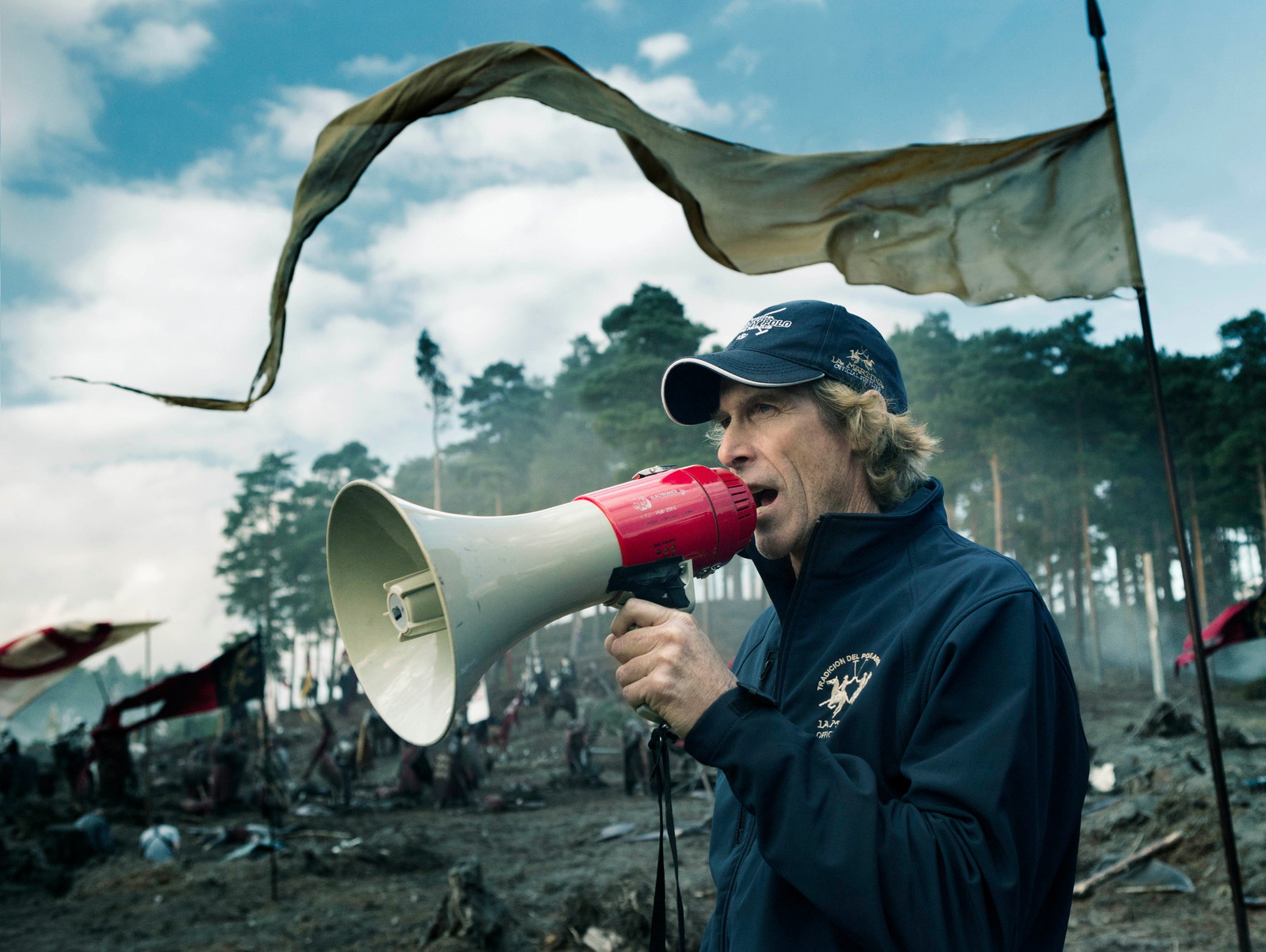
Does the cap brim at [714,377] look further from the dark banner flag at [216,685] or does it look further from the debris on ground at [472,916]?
the dark banner flag at [216,685]

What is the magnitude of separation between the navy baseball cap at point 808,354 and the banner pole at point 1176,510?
5.92 ft

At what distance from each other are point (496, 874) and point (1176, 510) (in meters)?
9.24

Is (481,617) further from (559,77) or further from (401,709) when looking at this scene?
(559,77)

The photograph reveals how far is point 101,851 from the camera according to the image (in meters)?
12.6

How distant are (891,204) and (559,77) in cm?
138

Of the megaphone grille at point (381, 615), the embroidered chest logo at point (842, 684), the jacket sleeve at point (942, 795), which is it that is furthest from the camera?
the megaphone grille at point (381, 615)

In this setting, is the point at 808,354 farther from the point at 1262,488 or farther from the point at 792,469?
the point at 1262,488

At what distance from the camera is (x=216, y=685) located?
35.0ft

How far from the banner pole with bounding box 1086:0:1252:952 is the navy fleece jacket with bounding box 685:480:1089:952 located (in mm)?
2111

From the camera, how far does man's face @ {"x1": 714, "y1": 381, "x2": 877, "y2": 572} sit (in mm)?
1872

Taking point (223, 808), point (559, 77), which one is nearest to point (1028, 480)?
point (223, 808)

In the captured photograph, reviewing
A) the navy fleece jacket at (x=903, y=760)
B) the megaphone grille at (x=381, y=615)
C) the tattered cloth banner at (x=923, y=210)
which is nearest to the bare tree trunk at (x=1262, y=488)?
the tattered cloth banner at (x=923, y=210)

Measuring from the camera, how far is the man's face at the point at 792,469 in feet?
6.14

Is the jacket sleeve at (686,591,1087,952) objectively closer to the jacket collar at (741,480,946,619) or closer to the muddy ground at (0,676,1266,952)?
the jacket collar at (741,480,946,619)
